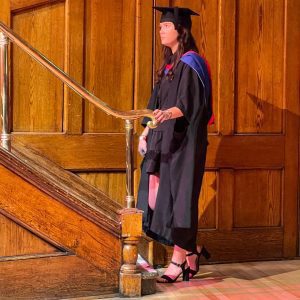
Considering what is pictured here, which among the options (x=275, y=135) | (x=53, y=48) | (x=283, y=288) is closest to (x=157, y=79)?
(x=53, y=48)

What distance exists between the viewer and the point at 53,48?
5395 mm

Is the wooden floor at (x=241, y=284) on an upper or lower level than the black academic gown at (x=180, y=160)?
lower

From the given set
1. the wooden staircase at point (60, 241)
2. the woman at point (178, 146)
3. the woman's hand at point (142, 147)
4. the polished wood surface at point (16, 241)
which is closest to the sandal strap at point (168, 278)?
the woman at point (178, 146)

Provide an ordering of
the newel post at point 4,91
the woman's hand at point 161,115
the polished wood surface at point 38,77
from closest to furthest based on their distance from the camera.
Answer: the newel post at point 4,91 < the woman's hand at point 161,115 < the polished wood surface at point 38,77

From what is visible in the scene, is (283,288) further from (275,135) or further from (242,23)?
(242,23)

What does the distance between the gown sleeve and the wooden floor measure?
3.34 feet

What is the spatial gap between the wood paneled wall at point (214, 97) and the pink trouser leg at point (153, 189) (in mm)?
519

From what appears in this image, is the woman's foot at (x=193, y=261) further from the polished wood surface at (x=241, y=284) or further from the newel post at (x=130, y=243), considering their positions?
the newel post at (x=130, y=243)

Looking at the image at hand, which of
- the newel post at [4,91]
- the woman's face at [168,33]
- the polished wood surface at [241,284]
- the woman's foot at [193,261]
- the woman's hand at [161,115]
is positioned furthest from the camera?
the woman's foot at [193,261]

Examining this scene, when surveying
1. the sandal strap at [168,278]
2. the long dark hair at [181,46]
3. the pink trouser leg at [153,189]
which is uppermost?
the long dark hair at [181,46]

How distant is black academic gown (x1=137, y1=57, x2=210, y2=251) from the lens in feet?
15.8

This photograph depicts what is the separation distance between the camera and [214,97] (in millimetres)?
5742

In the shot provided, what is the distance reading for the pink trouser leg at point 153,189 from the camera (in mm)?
5031

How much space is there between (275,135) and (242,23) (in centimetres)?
84
